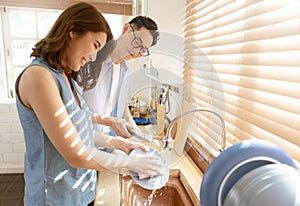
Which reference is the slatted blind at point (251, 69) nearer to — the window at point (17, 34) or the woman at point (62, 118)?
the woman at point (62, 118)

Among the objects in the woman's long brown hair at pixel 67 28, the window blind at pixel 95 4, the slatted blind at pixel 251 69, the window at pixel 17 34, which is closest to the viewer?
the slatted blind at pixel 251 69

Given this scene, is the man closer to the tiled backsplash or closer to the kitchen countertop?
the kitchen countertop

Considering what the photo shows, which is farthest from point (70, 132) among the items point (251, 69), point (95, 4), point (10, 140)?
point (10, 140)

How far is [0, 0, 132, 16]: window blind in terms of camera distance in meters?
2.31

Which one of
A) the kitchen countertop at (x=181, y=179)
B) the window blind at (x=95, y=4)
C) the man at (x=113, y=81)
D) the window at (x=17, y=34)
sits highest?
the window blind at (x=95, y=4)

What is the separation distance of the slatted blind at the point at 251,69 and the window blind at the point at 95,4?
1.23m

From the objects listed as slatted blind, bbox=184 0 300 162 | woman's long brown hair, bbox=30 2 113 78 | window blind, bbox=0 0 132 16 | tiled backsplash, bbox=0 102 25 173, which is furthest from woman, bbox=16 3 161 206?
tiled backsplash, bbox=0 102 25 173

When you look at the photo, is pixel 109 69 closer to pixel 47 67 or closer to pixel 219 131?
pixel 47 67

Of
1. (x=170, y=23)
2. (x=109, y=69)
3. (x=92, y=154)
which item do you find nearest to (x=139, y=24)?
(x=109, y=69)

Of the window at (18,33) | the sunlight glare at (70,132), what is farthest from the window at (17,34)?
the sunlight glare at (70,132)

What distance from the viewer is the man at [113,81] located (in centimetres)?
92

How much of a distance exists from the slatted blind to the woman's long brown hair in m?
0.44

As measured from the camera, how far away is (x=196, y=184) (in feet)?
3.60

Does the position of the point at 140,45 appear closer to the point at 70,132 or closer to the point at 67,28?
the point at 67,28
